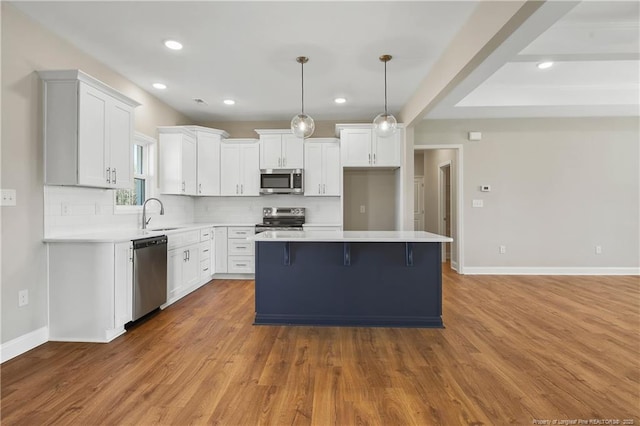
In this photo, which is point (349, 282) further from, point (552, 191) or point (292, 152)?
point (552, 191)

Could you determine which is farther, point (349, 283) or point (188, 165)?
point (188, 165)

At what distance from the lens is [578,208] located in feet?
17.3

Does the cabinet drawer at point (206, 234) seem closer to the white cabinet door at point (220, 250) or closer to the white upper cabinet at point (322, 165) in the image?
the white cabinet door at point (220, 250)

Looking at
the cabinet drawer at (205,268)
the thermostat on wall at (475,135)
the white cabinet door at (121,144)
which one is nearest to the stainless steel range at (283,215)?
the cabinet drawer at (205,268)

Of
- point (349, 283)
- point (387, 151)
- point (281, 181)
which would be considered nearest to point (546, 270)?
point (387, 151)

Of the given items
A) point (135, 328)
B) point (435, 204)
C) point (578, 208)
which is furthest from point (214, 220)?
point (578, 208)

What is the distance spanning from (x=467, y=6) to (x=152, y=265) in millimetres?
3716

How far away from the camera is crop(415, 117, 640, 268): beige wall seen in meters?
5.22

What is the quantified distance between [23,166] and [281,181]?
326 centimetres

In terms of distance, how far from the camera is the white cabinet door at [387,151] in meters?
5.08

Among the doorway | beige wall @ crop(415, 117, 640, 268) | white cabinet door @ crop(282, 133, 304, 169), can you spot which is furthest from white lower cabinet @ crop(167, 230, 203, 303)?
the doorway

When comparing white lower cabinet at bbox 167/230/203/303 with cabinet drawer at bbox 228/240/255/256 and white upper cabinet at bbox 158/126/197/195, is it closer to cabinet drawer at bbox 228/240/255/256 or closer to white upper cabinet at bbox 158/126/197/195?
cabinet drawer at bbox 228/240/255/256

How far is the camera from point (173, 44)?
303 centimetres

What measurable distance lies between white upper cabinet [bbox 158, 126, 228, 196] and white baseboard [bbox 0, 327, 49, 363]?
2.42 meters
